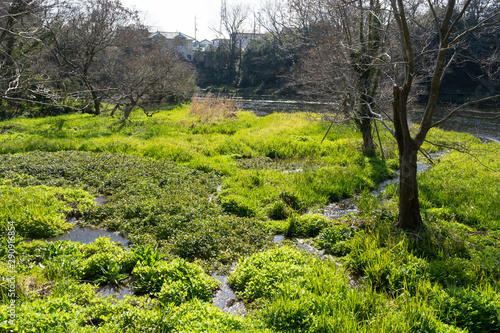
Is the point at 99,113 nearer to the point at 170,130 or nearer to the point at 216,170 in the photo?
the point at 170,130

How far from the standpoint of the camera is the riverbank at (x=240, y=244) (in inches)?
159

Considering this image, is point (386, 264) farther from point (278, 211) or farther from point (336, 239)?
point (278, 211)

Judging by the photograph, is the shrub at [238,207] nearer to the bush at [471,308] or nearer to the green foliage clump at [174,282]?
the green foliage clump at [174,282]

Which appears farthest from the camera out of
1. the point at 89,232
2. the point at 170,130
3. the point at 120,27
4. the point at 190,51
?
the point at 190,51

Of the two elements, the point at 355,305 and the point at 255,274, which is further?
the point at 255,274

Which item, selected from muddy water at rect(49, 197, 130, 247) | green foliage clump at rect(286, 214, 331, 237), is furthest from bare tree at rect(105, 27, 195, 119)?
green foliage clump at rect(286, 214, 331, 237)

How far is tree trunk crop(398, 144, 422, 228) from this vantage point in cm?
633

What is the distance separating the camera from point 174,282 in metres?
4.67

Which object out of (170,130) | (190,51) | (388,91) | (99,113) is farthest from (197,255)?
(190,51)

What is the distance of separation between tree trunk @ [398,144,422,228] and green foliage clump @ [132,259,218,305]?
3.91m

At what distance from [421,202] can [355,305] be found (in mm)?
5024

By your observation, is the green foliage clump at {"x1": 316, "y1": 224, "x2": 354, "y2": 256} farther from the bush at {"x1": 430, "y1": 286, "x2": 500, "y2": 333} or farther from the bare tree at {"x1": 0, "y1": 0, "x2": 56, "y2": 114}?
the bare tree at {"x1": 0, "y1": 0, "x2": 56, "y2": 114}

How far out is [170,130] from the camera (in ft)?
55.9

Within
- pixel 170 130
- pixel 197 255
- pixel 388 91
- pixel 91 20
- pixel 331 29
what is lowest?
pixel 197 255
